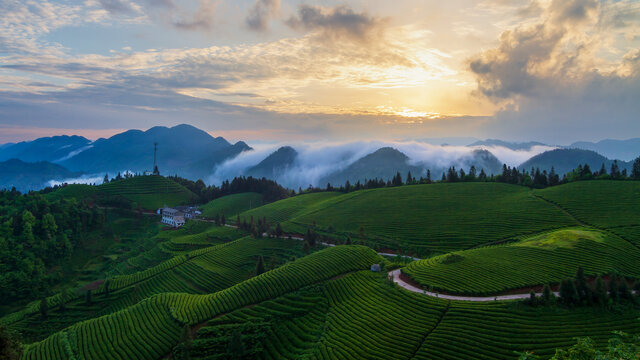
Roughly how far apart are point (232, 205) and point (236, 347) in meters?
112

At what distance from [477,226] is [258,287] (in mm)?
55203

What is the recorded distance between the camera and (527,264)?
180 ft

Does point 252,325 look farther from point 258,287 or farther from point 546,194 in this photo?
point 546,194

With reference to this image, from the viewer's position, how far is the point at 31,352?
47.1 meters

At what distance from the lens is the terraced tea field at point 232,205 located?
140 meters

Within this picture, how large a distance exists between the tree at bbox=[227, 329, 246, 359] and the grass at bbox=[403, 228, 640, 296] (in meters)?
26.8

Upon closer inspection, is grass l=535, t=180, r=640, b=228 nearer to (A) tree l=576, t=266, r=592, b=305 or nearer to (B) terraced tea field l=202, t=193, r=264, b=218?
(A) tree l=576, t=266, r=592, b=305

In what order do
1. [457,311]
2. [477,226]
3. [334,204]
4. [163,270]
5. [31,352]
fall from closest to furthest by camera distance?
[457,311]
[31,352]
[163,270]
[477,226]
[334,204]

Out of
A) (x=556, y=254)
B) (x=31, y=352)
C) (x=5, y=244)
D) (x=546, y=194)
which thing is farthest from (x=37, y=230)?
(x=546, y=194)

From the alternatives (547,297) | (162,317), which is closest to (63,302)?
(162,317)

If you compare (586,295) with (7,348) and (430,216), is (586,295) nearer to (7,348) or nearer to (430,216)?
(430,216)

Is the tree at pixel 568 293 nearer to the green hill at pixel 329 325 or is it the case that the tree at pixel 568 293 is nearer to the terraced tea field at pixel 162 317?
the green hill at pixel 329 325

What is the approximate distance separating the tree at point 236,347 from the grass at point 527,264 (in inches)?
1054

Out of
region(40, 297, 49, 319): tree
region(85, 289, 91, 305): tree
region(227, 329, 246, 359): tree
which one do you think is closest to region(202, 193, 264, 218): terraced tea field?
region(85, 289, 91, 305): tree
